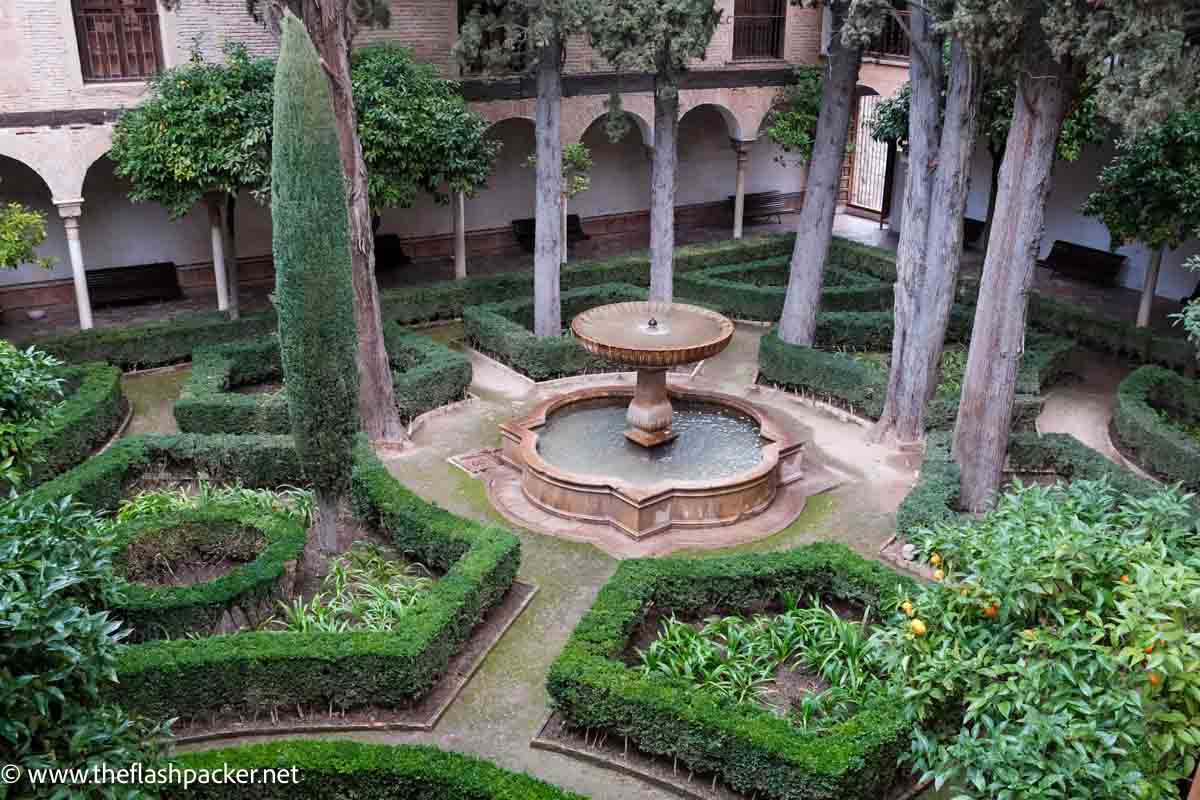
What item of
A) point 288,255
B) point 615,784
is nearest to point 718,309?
point 288,255

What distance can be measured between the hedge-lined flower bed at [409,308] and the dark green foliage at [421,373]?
1745mm

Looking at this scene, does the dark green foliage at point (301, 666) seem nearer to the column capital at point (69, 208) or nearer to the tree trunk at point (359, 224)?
the tree trunk at point (359, 224)

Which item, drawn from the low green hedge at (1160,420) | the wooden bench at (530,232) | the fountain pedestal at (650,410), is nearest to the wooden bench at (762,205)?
the wooden bench at (530,232)

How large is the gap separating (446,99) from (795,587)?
10407mm

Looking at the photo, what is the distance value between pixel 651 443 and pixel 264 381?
20.8ft

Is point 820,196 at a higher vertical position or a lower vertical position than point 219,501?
higher

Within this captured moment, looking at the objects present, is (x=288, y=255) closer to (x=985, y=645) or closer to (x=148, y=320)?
(x=985, y=645)

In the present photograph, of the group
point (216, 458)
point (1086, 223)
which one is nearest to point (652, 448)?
point (216, 458)

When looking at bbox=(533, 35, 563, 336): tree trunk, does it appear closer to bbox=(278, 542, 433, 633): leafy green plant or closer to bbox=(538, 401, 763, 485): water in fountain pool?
bbox=(538, 401, 763, 485): water in fountain pool

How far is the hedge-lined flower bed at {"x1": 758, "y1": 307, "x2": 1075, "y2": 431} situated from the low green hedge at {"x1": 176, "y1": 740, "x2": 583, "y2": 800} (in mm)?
8580

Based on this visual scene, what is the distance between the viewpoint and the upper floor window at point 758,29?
22375 millimetres

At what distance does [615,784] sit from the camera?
798cm

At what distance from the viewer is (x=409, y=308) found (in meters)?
18.0

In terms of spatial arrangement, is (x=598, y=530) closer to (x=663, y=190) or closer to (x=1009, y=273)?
(x=1009, y=273)
